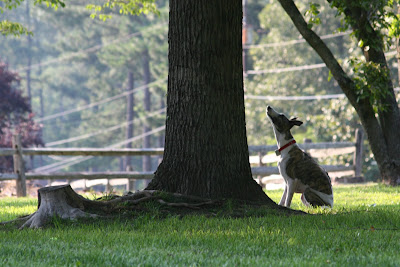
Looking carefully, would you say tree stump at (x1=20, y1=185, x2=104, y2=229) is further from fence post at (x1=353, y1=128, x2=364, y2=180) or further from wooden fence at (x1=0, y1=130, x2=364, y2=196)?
fence post at (x1=353, y1=128, x2=364, y2=180)

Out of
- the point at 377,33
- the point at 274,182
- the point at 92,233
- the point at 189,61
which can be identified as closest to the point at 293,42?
the point at 274,182

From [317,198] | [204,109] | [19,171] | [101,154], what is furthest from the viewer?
[101,154]

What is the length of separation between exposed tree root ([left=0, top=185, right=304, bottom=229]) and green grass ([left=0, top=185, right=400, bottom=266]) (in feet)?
0.89

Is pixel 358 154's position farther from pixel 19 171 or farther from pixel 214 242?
pixel 214 242

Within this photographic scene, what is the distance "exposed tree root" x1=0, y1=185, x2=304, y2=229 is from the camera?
672cm

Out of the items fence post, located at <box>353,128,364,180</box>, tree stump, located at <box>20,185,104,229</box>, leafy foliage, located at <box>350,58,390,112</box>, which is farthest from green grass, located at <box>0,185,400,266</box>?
fence post, located at <box>353,128,364,180</box>

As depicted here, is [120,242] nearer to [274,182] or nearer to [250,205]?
[250,205]

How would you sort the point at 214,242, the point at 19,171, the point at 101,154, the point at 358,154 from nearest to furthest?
the point at 214,242 < the point at 19,171 < the point at 101,154 < the point at 358,154

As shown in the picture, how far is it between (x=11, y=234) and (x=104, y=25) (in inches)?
1994

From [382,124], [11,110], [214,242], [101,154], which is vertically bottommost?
[214,242]

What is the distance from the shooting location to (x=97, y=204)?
7.16 meters

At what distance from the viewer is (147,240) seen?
5.51 meters

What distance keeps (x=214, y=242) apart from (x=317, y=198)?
3.45m

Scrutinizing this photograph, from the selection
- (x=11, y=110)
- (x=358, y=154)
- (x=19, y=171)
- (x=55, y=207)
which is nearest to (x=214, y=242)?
(x=55, y=207)
